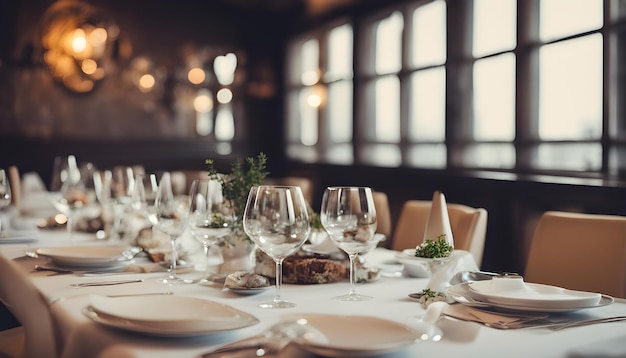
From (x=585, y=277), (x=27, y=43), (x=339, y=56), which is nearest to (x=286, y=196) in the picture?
(x=585, y=277)

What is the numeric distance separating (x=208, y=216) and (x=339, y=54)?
19.0 feet

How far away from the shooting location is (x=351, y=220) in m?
1.52

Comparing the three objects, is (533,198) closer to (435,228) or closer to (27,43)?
(435,228)

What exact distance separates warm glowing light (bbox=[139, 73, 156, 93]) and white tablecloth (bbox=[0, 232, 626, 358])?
256 inches

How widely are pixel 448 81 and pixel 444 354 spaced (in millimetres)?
4528

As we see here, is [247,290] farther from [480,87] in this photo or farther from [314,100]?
[314,100]

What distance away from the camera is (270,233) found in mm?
1405

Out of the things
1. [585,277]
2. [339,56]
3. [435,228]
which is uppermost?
[339,56]

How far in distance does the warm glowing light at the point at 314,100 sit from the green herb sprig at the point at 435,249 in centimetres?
599

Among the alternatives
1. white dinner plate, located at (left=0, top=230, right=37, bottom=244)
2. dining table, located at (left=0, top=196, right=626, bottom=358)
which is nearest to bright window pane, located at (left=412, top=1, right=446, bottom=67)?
white dinner plate, located at (left=0, top=230, right=37, bottom=244)

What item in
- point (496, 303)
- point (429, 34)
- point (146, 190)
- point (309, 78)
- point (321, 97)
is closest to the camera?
point (496, 303)

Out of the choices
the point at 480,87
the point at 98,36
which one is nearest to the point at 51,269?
the point at 480,87

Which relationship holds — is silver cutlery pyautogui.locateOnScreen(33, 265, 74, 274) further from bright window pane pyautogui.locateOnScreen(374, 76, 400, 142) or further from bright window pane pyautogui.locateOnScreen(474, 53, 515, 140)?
bright window pane pyautogui.locateOnScreen(374, 76, 400, 142)

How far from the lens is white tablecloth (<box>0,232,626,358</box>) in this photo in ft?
3.58
